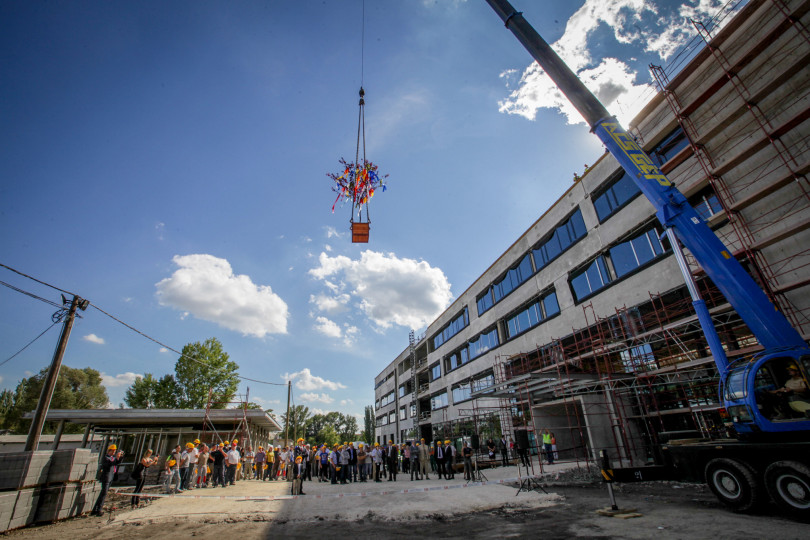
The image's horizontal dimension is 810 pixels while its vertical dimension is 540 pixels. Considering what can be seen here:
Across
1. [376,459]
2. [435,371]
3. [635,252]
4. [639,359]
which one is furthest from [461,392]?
[635,252]

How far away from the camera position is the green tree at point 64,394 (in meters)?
45.7

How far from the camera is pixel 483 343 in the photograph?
90.1ft

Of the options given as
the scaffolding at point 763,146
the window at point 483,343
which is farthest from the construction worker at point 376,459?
the scaffolding at point 763,146

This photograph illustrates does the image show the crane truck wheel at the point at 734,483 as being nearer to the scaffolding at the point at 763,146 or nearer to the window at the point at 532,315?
the scaffolding at the point at 763,146

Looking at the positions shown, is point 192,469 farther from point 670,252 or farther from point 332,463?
point 670,252

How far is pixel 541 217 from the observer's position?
70.9 ft

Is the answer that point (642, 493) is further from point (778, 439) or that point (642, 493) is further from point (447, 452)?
point (447, 452)

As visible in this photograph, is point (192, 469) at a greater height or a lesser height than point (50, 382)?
lesser

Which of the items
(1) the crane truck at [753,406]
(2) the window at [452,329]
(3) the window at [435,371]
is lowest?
(1) the crane truck at [753,406]

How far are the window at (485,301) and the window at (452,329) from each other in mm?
2090

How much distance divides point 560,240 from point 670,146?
6716 mm

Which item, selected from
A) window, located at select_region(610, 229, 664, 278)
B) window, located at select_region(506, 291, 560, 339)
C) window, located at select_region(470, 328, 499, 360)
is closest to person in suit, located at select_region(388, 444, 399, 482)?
window, located at select_region(506, 291, 560, 339)

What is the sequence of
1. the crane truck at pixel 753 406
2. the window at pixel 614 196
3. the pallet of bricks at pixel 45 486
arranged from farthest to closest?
1. the window at pixel 614 196
2. the pallet of bricks at pixel 45 486
3. the crane truck at pixel 753 406

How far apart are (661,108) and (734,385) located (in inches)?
481
